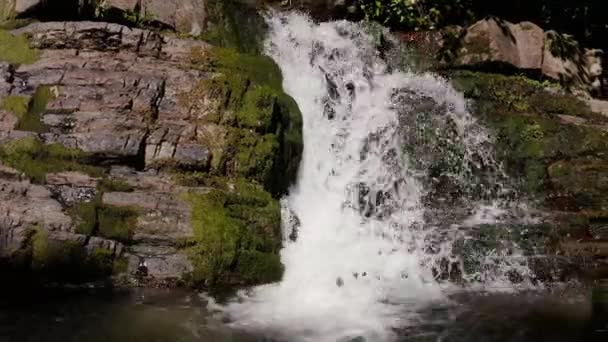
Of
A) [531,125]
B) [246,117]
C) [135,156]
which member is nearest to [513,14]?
[531,125]

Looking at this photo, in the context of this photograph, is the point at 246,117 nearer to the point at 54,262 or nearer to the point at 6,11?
the point at 54,262

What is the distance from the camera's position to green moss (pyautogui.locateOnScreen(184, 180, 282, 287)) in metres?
6.18

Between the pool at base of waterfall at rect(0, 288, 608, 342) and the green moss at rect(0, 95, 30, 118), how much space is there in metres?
2.08

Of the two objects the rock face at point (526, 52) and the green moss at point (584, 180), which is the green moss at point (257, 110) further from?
the rock face at point (526, 52)

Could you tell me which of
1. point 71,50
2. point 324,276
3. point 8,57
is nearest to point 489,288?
point 324,276

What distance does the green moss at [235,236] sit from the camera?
243 inches

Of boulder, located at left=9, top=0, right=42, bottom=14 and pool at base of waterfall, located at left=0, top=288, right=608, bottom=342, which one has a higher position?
boulder, located at left=9, top=0, right=42, bottom=14

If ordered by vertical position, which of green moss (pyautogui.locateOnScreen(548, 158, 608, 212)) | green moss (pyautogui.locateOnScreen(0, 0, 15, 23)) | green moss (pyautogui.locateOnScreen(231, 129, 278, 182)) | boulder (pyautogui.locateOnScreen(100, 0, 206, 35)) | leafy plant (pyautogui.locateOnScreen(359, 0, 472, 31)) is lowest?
green moss (pyautogui.locateOnScreen(231, 129, 278, 182))

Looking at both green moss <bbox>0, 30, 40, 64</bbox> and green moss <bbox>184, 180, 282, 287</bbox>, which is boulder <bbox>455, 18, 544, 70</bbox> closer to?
green moss <bbox>184, 180, 282, 287</bbox>

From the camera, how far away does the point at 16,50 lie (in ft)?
24.1

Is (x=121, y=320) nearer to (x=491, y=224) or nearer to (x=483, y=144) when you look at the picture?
(x=491, y=224)

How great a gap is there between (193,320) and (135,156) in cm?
200

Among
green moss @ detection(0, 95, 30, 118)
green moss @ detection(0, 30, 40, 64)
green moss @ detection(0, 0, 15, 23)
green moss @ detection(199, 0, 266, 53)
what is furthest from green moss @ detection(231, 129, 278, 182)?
green moss @ detection(0, 0, 15, 23)

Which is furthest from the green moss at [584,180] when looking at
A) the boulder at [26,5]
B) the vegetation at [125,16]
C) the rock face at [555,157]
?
the boulder at [26,5]
